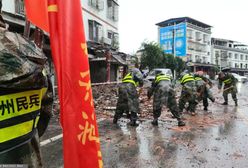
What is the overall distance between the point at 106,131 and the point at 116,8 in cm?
2160

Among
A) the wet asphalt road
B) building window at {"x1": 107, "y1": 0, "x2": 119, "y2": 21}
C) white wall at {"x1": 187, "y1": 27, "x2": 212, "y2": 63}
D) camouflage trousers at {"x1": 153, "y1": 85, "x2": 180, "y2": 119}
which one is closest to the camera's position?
the wet asphalt road

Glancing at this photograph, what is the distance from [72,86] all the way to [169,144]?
4.79 metres

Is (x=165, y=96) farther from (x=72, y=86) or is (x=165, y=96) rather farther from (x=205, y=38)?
(x=205, y=38)

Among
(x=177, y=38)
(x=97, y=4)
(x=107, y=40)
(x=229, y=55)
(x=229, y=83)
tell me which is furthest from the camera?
(x=229, y=55)

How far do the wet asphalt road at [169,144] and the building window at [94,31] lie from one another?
13.9 metres

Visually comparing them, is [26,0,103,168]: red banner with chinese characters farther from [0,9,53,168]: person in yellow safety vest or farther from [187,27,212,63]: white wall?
[187,27,212,63]: white wall

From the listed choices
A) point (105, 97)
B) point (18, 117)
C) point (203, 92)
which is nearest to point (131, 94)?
point (203, 92)

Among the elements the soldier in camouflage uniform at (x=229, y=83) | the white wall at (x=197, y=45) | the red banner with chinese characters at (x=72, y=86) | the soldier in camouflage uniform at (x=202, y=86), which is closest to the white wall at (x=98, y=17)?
the soldier in camouflage uniform at (x=229, y=83)

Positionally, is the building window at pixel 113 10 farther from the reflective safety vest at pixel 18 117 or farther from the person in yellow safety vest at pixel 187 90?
the reflective safety vest at pixel 18 117

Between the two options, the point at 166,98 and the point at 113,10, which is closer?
the point at 166,98

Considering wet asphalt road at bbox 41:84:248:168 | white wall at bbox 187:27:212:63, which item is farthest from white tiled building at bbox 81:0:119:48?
white wall at bbox 187:27:212:63

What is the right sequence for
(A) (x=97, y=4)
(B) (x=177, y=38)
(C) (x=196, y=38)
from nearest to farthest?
(A) (x=97, y=4) → (B) (x=177, y=38) → (C) (x=196, y=38)

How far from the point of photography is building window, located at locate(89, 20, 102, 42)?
22375 millimetres

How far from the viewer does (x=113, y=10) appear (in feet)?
89.3
